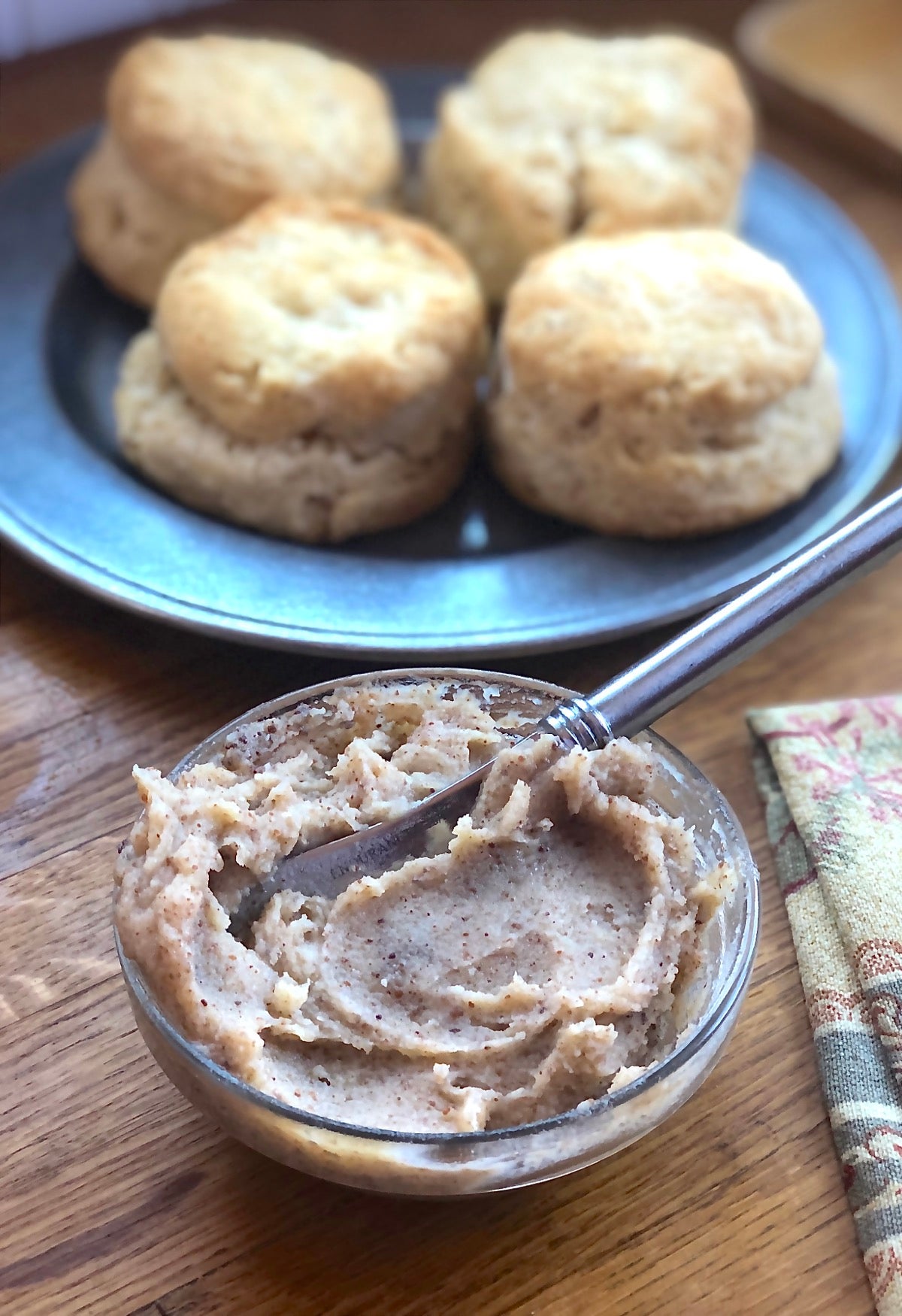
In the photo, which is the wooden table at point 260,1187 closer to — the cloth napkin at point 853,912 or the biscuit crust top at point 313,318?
the cloth napkin at point 853,912

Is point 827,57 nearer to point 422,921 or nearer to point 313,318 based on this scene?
point 313,318

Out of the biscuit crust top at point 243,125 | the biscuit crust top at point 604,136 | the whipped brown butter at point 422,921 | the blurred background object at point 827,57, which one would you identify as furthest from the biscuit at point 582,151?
the whipped brown butter at point 422,921

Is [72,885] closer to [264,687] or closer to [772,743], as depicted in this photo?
[264,687]

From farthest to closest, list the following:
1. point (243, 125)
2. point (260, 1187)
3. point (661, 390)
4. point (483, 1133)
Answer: point (243, 125) → point (661, 390) → point (260, 1187) → point (483, 1133)

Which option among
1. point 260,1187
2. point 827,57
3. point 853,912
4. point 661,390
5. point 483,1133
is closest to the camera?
point 483,1133

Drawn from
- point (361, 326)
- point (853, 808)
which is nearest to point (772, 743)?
point (853, 808)

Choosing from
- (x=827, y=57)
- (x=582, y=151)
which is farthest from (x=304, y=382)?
(x=827, y=57)
